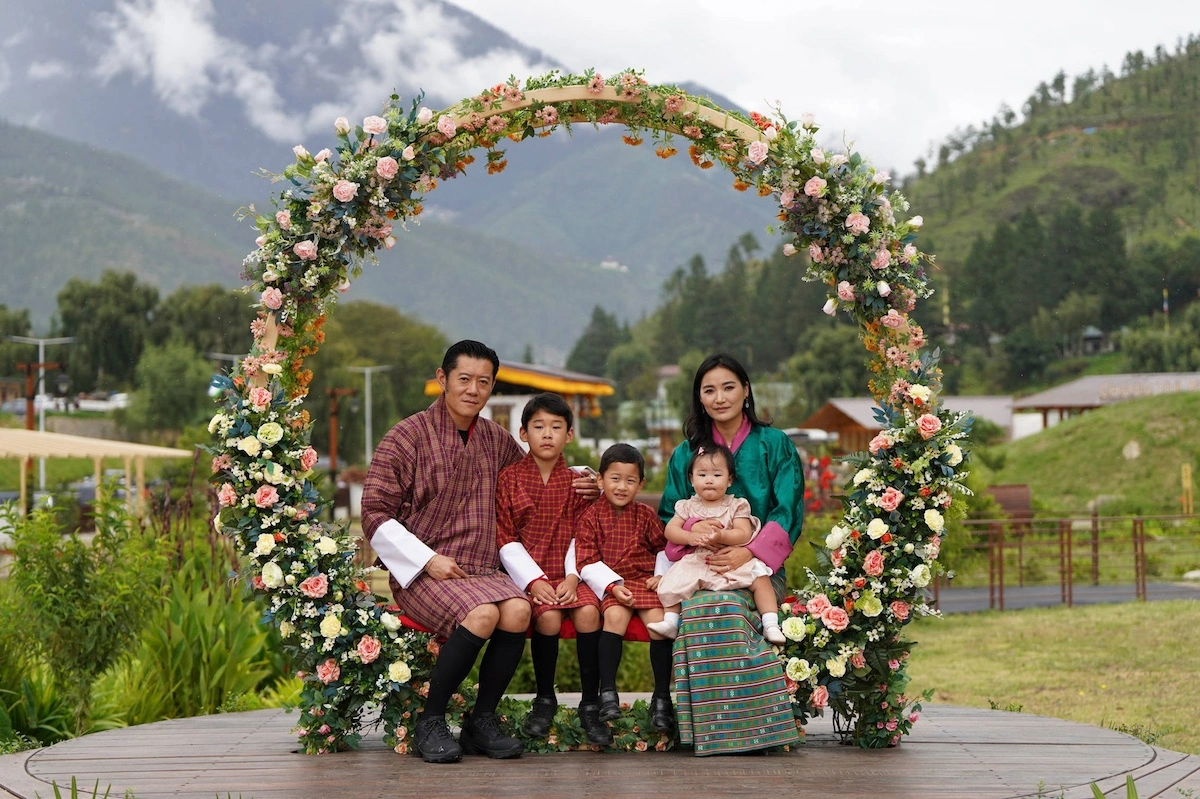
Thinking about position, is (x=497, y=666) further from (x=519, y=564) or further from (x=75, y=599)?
(x=75, y=599)

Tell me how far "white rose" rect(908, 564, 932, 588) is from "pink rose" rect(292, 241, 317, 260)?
9.28 feet

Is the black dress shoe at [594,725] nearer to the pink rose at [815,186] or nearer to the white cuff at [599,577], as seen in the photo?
the white cuff at [599,577]

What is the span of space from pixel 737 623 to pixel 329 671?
65.3 inches

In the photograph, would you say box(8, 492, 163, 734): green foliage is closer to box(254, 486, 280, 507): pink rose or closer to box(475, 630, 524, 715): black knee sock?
box(254, 486, 280, 507): pink rose

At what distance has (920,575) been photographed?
5.27 m

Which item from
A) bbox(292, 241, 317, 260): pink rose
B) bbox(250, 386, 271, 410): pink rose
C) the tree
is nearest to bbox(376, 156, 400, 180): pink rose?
bbox(292, 241, 317, 260): pink rose

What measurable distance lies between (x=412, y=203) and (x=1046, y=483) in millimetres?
34202

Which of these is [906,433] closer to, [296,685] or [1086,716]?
[296,685]

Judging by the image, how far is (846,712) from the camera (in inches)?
214

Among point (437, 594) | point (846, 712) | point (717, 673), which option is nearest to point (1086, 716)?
point (846, 712)

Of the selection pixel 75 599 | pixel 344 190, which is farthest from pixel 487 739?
pixel 75 599

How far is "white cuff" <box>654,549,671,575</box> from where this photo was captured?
541 cm

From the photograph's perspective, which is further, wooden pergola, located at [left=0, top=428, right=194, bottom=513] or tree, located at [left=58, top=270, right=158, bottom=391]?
tree, located at [left=58, top=270, right=158, bottom=391]

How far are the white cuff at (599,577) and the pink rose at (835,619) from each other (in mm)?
845
